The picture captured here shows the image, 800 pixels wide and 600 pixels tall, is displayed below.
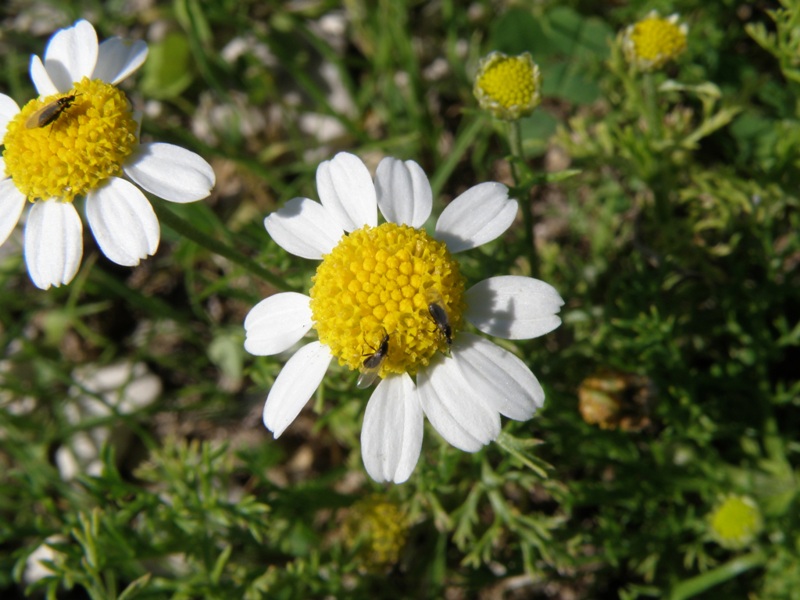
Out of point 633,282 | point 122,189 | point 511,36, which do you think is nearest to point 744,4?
point 511,36

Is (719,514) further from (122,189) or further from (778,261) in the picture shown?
(122,189)

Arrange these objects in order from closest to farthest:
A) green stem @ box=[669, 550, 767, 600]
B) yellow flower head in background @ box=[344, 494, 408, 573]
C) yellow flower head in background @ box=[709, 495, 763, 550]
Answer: yellow flower head in background @ box=[709, 495, 763, 550]
green stem @ box=[669, 550, 767, 600]
yellow flower head in background @ box=[344, 494, 408, 573]

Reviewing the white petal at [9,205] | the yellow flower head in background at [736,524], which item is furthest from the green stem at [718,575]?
the white petal at [9,205]

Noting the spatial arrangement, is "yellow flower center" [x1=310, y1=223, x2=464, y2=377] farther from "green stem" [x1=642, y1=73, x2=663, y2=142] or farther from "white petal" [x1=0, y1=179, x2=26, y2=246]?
"green stem" [x1=642, y1=73, x2=663, y2=142]

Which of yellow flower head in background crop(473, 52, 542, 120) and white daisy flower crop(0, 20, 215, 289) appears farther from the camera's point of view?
yellow flower head in background crop(473, 52, 542, 120)

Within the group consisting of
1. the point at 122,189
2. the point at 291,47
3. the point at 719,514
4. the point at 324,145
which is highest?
the point at 122,189

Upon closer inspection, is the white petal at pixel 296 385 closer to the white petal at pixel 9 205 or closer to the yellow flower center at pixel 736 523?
the white petal at pixel 9 205

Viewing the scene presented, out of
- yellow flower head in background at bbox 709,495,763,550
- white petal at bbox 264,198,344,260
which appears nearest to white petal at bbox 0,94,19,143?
white petal at bbox 264,198,344,260
